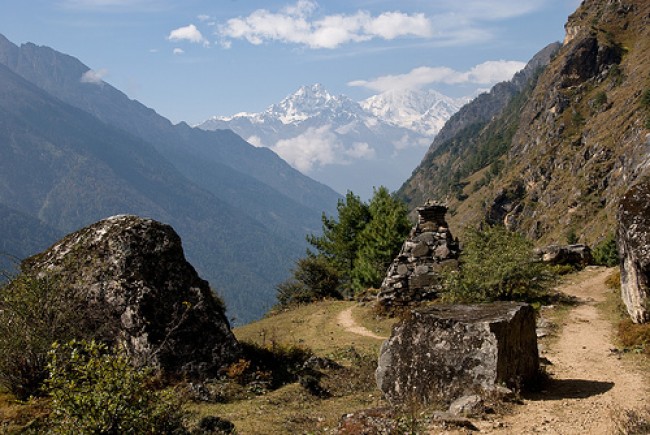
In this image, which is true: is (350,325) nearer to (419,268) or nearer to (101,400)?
(419,268)

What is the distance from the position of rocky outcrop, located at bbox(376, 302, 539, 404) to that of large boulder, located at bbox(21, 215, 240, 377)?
5991 mm

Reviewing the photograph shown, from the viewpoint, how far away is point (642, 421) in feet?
27.7

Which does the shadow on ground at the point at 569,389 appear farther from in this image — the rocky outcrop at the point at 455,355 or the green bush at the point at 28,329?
the green bush at the point at 28,329

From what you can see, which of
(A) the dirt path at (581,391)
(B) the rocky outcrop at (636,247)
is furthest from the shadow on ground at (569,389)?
(B) the rocky outcrop at (636,247)

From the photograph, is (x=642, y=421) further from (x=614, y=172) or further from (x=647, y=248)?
(x=614, y=172)

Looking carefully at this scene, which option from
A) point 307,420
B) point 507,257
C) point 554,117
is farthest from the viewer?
point 554,117

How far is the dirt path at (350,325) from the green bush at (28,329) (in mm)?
14786

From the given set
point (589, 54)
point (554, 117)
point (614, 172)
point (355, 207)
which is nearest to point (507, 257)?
point (355, 207)

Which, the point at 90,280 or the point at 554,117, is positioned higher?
the point at 554,117

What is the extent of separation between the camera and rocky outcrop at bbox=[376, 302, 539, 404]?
453 inches

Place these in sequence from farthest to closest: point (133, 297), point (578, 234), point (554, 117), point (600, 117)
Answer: point (554, 117)
point (600, 117)
point (578, 234)
point (133, 297)

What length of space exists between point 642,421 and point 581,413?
194cm

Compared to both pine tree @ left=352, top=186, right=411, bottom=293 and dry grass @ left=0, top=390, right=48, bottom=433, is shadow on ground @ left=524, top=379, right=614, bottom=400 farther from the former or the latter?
pine tree @ left=352, top=186, right=411, bottom=293

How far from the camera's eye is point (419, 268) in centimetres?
3045
